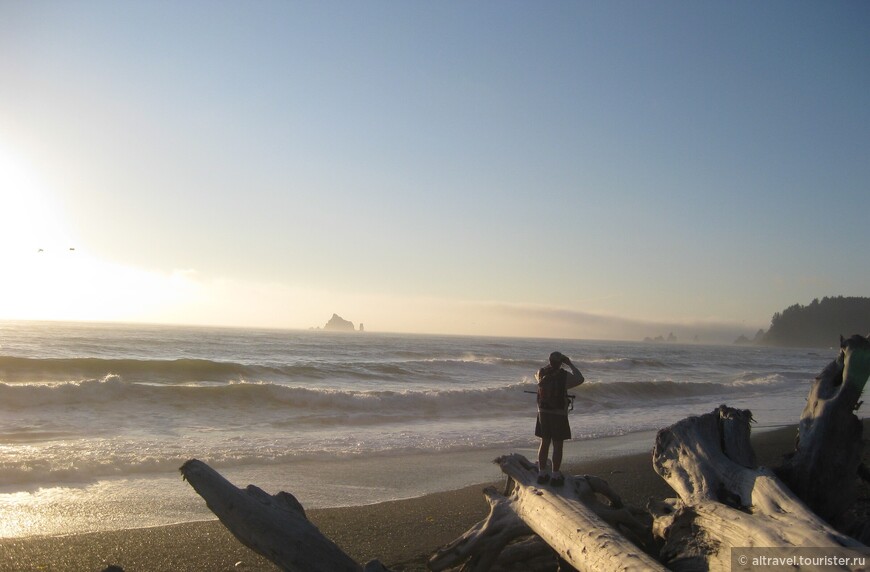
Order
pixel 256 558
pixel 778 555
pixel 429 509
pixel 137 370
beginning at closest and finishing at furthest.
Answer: pixel 778 555
pixel 256 558
pixel 429 509
pixel 137 370

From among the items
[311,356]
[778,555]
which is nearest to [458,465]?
[778,555]

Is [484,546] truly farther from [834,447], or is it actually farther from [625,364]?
[625,364]

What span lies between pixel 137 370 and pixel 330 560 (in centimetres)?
2428

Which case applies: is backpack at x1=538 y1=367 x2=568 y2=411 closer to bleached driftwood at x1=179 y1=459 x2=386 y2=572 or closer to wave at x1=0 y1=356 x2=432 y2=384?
bleached driftwood at x1=179 y1=459 x2=386 y2=572

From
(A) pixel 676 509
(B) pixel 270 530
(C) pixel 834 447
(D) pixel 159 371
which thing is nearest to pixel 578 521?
(A) pixel 676 509

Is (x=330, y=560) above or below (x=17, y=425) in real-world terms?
above

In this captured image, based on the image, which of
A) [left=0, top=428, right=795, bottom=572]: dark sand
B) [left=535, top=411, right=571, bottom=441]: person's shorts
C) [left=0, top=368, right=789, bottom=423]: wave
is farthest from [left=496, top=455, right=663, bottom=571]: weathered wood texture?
[left=0, top=368, right=789, bottom=423]: wave

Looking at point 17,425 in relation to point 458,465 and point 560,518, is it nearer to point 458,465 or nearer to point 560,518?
point 458,465

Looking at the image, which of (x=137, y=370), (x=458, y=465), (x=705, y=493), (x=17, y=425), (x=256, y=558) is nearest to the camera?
(x=705, y=493)

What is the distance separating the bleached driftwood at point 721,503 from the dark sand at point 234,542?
79.8 inches

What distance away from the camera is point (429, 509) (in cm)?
664

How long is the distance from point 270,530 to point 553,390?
4490 mm

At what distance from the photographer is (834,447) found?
4105 millimetres

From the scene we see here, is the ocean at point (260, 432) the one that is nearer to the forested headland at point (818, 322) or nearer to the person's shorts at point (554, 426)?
the person's shorts at point (554, 426)
